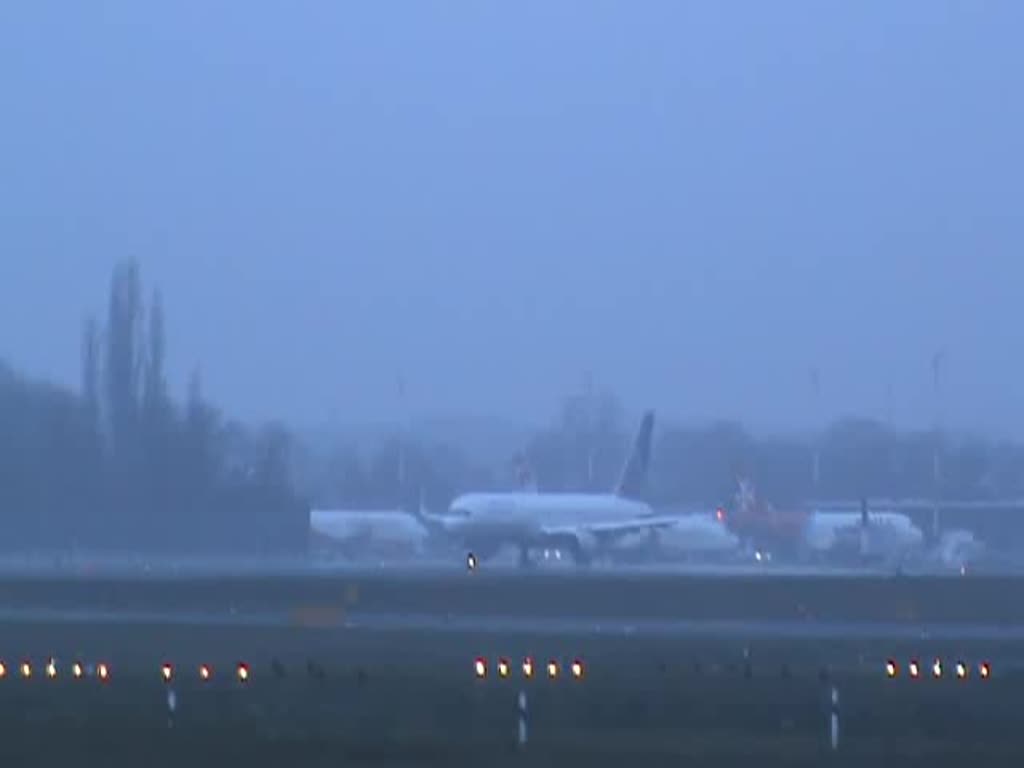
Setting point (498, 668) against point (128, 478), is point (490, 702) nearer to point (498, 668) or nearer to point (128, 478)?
point (498, 668)

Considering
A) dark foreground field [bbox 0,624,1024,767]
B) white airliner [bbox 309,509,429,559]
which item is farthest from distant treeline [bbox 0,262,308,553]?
dark foreground field [bbox 0,624,1024,767]

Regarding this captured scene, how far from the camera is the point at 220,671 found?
31.8m

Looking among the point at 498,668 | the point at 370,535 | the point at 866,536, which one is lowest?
the point at 498,668

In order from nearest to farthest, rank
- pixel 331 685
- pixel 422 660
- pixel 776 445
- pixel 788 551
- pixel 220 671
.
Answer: pixel 331 685, pixel 220 671, pixel 422 660, pixel 788 551, pixel 776 445

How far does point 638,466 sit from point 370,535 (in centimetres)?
1197

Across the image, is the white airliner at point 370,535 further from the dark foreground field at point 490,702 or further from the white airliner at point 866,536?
the dark foreground field at point 490,702

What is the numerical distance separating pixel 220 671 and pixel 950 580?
21.1 meters

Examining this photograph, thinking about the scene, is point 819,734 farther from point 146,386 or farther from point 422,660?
point 146,386

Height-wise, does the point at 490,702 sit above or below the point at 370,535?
below

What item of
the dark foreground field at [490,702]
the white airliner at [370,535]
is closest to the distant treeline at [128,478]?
the white airliner at [370,535]

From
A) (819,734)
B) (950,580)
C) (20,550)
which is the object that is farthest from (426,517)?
(819,734)

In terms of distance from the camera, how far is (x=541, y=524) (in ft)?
256

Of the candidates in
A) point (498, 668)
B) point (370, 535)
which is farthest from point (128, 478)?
point (498, 668)

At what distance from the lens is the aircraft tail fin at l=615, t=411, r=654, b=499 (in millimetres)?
95125
